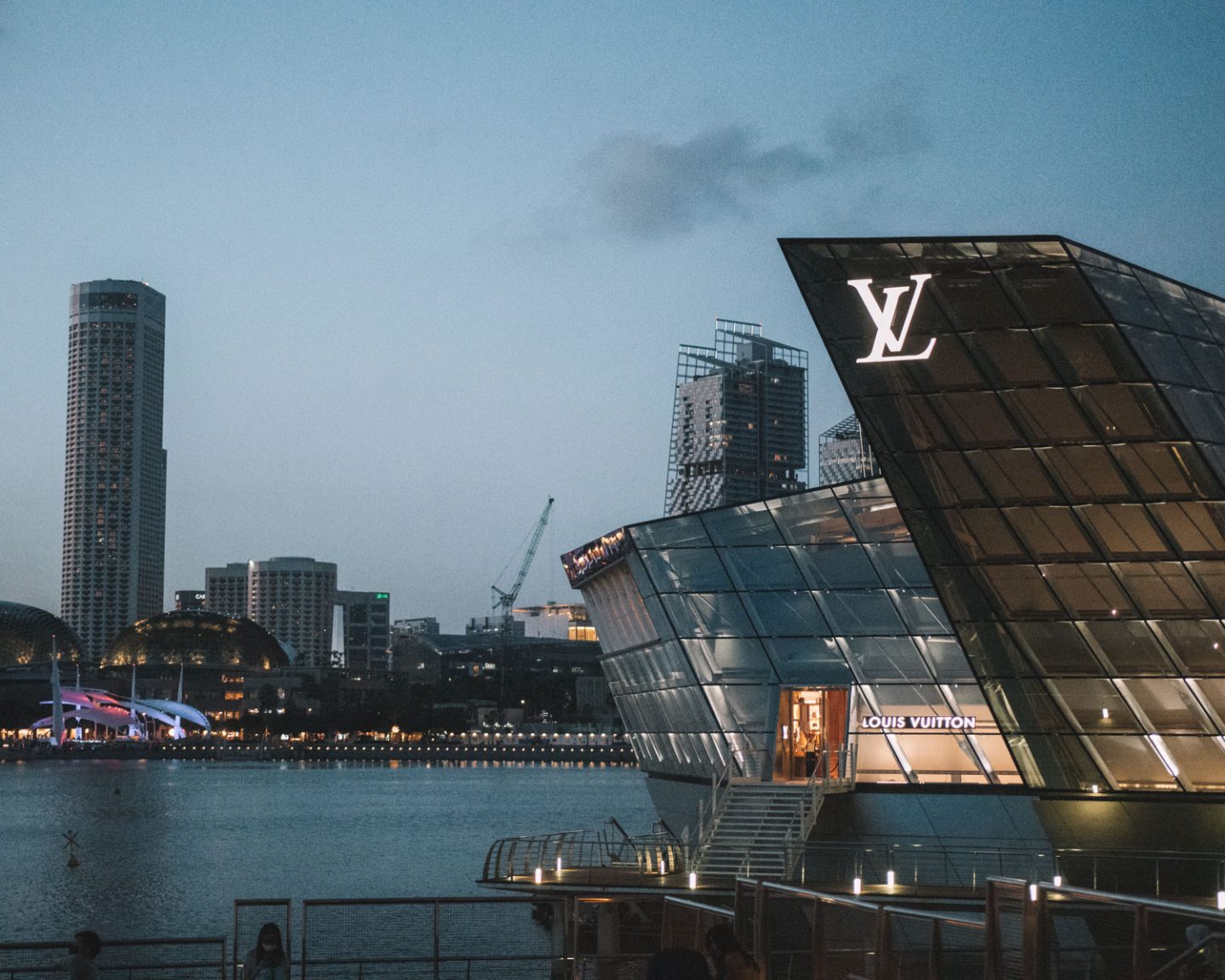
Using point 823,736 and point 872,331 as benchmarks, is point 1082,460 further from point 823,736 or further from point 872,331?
point 823,736

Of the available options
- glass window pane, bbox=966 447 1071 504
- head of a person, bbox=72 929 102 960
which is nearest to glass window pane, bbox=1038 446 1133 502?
glass window pane, bbox=966 447 1071 504

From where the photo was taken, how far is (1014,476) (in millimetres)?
44250

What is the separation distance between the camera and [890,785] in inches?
2085

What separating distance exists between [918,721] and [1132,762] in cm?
851

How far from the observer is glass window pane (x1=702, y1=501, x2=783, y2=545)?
54562 millimetres

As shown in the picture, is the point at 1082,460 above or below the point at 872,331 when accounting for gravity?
below

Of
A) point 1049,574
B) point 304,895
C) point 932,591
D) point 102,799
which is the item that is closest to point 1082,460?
point 1049,574

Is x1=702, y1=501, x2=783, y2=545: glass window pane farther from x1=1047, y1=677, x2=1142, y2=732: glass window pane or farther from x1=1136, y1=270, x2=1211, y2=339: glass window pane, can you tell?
x1=1136, y1=270, x2=1211, y2=339: glass window pane

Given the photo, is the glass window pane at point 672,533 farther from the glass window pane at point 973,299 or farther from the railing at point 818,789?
the glass window pane at point 973,299

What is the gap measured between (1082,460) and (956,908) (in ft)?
38.8

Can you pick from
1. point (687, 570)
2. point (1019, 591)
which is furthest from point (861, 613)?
point (1019, 591)

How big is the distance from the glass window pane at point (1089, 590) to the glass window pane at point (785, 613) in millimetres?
10770

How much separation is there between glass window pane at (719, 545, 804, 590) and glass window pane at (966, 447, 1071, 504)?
10831mm

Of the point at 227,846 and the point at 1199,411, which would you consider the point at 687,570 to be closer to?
the point at 1199,411
